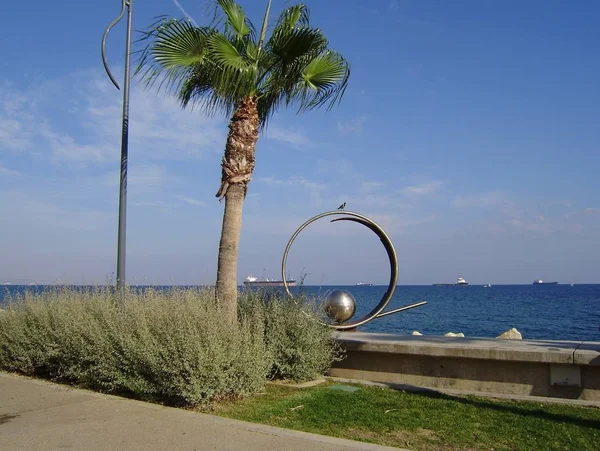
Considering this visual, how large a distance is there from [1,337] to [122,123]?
14.8ft

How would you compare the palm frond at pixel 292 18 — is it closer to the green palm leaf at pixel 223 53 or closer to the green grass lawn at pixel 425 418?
the green palm leaf at pixel 223 53

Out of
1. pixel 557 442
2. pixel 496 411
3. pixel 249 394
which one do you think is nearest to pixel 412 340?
pixel 496 411

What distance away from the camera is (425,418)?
7070 millimetres

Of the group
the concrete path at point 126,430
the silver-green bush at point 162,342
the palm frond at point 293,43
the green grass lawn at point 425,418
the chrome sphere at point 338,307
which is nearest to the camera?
the concrete path at point 126,430

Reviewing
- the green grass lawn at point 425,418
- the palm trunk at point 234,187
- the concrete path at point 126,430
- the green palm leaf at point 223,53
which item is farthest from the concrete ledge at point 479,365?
the green palm leaf at point 223,53

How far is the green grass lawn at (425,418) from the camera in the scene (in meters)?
6.18

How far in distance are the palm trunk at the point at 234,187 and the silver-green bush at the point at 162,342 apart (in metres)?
0.36

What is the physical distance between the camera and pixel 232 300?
9414 millimetres

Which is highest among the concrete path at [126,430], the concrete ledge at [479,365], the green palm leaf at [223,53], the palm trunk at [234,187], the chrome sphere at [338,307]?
the green palm leaf at [223,53]

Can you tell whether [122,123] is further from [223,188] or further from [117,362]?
[117,362]

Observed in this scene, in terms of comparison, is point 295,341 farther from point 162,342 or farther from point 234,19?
point 234,19

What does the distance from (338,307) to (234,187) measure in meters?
3.81

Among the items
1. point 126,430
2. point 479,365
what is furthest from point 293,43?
point 126,430

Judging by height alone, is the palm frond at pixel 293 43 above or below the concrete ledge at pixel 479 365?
above
